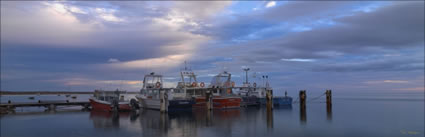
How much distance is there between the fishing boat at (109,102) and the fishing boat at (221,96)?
11263mm

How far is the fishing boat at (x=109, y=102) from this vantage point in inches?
1887

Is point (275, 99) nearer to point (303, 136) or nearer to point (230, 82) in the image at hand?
point (230, 82)

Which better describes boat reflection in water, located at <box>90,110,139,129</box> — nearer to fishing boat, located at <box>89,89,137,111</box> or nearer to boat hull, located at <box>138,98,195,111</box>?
fishing boat, located at <box>89,89,137,111</box>

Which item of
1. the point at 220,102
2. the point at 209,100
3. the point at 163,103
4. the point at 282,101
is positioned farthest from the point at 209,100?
the point at 282,101

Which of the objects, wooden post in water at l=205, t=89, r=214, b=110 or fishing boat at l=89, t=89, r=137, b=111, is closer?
fishing boat at l=89, t=89, r=137, b=111

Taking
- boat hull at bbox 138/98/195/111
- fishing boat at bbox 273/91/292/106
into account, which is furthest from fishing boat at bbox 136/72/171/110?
fishing boat at bbox 273/91/292/106

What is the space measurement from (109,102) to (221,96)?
60.9ft

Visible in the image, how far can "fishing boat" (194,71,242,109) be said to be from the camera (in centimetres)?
5300

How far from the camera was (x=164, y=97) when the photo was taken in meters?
45.8

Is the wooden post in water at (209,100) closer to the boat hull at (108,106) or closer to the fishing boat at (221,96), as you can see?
the fishing boat at (221,96)

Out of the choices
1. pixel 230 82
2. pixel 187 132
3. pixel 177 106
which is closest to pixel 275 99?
pixel 230 82

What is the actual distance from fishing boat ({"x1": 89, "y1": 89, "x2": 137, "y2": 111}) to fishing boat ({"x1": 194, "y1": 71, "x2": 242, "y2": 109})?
11.3 m

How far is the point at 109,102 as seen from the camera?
48562mm

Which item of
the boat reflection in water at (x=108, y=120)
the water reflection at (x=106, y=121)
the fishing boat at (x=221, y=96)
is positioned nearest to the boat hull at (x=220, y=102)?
the fishing boat at (x=221, y=96)
